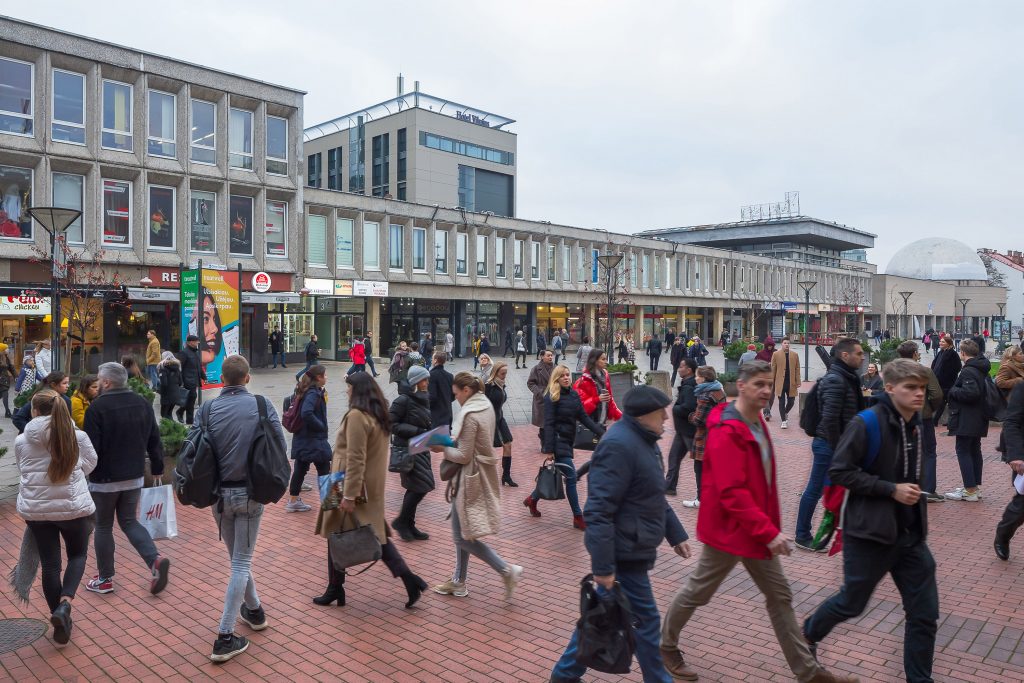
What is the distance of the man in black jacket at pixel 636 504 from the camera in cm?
388

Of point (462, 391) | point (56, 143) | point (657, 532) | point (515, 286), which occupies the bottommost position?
point (657, 532)

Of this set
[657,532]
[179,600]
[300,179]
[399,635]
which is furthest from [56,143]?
[657,532]

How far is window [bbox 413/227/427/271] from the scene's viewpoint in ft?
127

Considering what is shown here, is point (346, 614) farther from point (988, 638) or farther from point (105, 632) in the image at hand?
point (988, 638)

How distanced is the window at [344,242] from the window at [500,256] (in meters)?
9.95

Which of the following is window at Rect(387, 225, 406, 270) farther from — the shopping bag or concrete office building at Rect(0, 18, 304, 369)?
the shopping bag

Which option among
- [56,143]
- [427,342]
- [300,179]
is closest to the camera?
[56,143]

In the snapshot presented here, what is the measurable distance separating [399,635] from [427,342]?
2417 centimetres

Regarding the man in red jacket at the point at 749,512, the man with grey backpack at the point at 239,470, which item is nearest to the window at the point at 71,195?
the man with grey backpack at the point at 239,470

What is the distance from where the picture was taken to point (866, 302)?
87062 millimetres

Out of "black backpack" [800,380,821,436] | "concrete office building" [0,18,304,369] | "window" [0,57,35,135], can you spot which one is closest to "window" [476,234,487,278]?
"concrete office building" [0,18,304,369]

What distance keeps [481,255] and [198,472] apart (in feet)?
124

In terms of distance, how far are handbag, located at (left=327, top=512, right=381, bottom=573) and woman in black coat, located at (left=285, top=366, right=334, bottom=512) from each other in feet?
10.9

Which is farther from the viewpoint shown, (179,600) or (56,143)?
(56,143)
